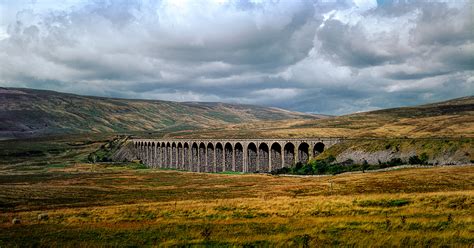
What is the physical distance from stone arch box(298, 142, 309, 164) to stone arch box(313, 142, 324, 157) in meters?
2.36

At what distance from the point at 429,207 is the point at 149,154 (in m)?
156

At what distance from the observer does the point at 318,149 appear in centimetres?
9825

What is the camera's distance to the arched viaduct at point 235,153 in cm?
9838

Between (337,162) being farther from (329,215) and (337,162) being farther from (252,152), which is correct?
(329,215)

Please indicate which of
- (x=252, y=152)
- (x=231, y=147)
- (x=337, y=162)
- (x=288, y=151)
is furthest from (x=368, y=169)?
(x=231, y=147)

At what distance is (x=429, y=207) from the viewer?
26.1m

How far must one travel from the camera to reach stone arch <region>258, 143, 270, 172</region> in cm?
10844

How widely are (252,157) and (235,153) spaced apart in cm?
681

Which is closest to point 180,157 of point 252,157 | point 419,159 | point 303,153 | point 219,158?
point 219,158

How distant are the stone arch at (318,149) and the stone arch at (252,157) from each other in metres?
18.8

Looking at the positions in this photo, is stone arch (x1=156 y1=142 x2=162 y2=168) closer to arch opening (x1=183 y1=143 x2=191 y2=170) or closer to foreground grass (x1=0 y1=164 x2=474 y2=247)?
arch opening (x1=183 y1=143 x2=191 y2=170)

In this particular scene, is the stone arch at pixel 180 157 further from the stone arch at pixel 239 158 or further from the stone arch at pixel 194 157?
the stone arch at pixel 239 158

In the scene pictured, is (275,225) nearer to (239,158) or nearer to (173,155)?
(239,158)

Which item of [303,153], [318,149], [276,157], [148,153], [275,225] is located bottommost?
[148,153]
